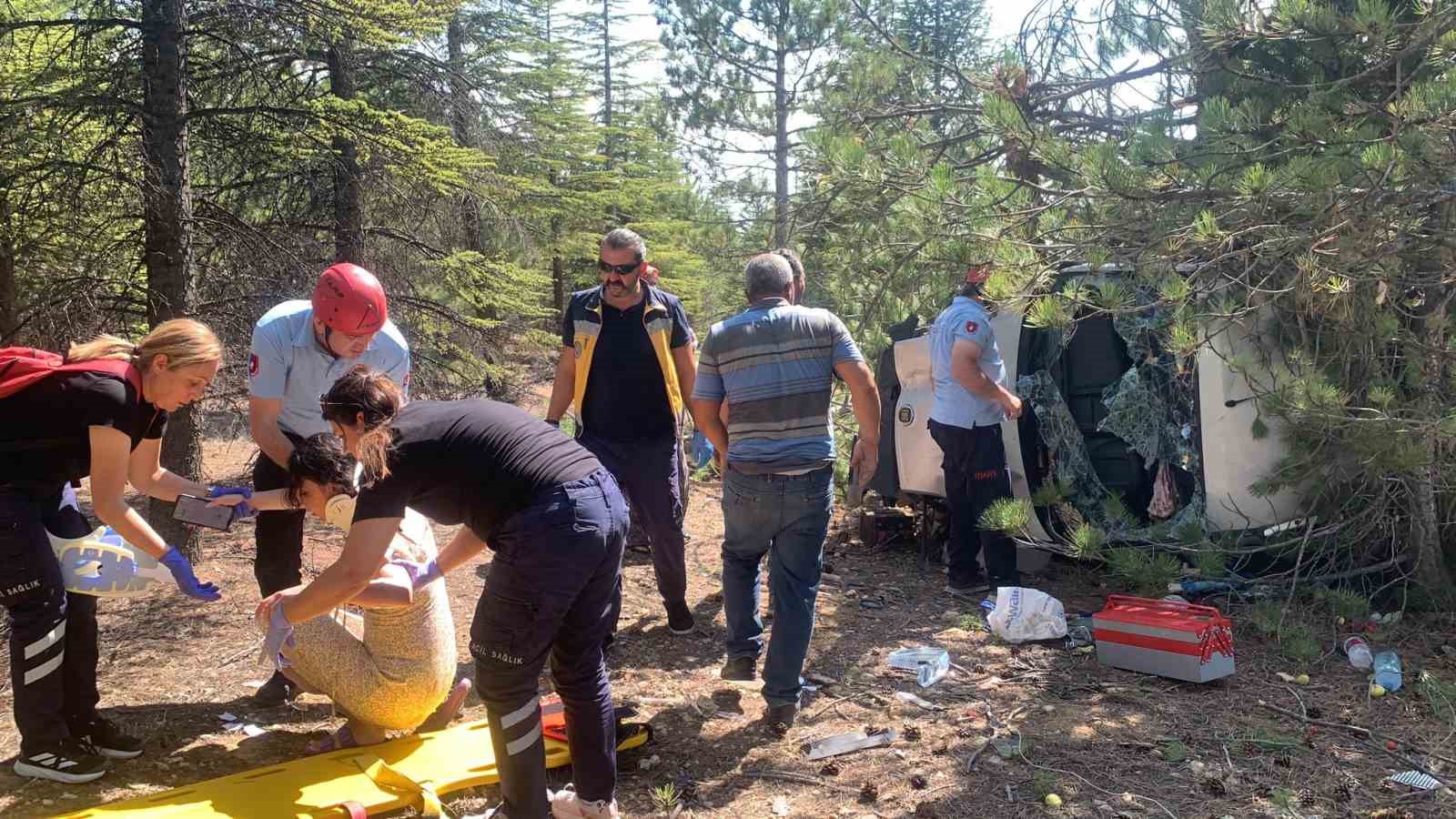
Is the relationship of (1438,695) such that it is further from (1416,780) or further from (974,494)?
(974,494)

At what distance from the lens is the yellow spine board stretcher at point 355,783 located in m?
3.14

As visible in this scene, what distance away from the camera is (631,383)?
464cm

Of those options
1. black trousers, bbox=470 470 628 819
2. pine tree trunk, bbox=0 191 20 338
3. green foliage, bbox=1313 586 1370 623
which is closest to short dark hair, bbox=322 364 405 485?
black trousers, bbox=470 470 628 819

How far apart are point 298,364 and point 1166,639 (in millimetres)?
3732

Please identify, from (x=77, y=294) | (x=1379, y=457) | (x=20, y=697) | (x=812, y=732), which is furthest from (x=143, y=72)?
(x=1379, y=457)

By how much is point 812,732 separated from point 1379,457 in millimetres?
2587

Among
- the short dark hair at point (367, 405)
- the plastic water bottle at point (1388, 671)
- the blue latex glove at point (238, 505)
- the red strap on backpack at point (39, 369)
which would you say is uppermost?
the red strap on backpack at point (39, 369)

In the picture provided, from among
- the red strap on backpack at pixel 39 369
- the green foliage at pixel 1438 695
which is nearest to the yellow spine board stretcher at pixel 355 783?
the red strap on backpack at pixel 39 369

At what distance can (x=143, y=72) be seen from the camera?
5660 millimetres

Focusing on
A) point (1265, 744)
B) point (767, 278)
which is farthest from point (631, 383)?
point (1265, 744)

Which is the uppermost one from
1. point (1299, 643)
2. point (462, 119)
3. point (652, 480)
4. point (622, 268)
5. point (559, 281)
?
point (462, 119)

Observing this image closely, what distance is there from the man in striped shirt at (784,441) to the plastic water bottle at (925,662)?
29.8 inches

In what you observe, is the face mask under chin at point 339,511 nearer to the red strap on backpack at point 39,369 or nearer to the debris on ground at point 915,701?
the red strap on backpack at point 39,369

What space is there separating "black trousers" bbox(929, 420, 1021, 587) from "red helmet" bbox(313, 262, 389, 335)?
3.30 m
